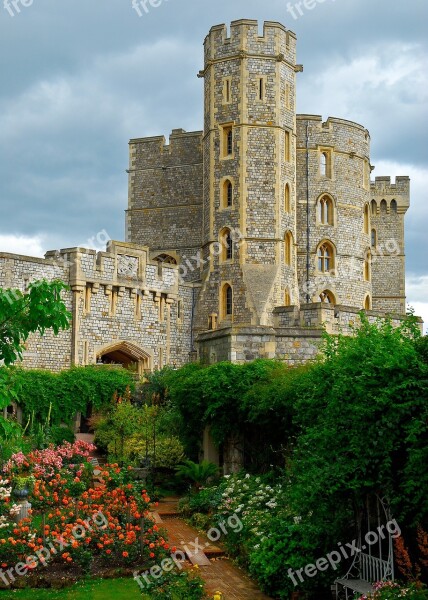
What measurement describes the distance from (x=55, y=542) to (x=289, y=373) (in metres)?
5.67

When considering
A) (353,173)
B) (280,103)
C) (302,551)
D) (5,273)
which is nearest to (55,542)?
(302,551)

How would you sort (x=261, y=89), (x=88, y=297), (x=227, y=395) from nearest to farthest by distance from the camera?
1. (x=227, y=395)
2. (x=88, y=297)
3. (x=261, y=89)

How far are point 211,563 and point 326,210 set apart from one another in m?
27.5

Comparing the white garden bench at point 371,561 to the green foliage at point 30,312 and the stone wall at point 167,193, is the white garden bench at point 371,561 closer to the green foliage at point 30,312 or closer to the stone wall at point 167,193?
the green foliage at point 30,312

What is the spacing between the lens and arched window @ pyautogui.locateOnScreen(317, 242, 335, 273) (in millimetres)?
38625

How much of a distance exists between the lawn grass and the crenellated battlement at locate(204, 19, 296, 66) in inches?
1015

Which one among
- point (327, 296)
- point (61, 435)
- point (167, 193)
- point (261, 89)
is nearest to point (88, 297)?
point (61, 435)

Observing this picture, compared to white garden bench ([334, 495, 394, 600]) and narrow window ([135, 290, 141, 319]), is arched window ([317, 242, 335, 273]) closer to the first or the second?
narrow window ([135, 290, 141, 319])

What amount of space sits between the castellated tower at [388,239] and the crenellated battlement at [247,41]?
13.4m

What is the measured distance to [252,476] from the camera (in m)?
16.5

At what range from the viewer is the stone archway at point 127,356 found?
2986 centimetres

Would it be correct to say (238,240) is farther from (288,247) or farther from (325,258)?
(325,258)

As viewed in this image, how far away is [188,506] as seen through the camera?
16609mm

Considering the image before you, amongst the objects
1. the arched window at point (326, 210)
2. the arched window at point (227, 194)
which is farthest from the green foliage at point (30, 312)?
the arched window at point (326, 210)
